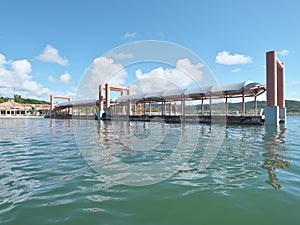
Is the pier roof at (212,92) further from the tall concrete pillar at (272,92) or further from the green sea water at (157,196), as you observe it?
the green sea water at (157,196)

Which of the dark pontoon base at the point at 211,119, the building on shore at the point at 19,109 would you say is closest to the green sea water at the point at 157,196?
the dark pontoon base at the point at 211,119

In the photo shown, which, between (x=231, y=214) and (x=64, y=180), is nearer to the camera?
(x=231, y=214)

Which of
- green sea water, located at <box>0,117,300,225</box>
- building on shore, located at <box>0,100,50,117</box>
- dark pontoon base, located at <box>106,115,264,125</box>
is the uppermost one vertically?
building on shore, located at <box>0,100,50,117</box>

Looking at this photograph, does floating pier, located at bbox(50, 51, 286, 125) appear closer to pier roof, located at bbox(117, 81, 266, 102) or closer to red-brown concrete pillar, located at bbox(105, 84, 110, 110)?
pier roof, located at bbox(117, 81, 266, 102)

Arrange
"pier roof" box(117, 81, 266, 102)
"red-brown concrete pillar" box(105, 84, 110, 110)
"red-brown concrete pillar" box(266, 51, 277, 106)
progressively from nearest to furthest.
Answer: "red-brown concrete pillar" box(266, 51, 277, 106) → "pier roof" box(117, 81, 266, 102) → "red-brown concrete pillar" box(105, 84, 110, 110)

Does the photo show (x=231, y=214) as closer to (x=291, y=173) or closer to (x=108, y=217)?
(x=108, y=217)

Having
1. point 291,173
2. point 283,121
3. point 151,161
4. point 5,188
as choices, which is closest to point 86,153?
point 151,161

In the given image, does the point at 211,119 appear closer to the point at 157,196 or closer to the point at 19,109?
the point at 157,196

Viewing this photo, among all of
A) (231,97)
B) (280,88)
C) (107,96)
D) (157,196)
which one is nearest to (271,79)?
Answer: (231,97)

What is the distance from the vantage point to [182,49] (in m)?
6.77

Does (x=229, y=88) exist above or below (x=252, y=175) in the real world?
above

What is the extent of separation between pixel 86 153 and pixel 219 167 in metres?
3.59

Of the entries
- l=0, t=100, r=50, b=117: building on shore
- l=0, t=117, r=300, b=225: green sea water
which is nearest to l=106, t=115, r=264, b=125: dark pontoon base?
l=0, t=117, r=300, b=225: green sea water

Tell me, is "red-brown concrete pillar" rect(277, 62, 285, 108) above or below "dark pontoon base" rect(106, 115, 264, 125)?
above
